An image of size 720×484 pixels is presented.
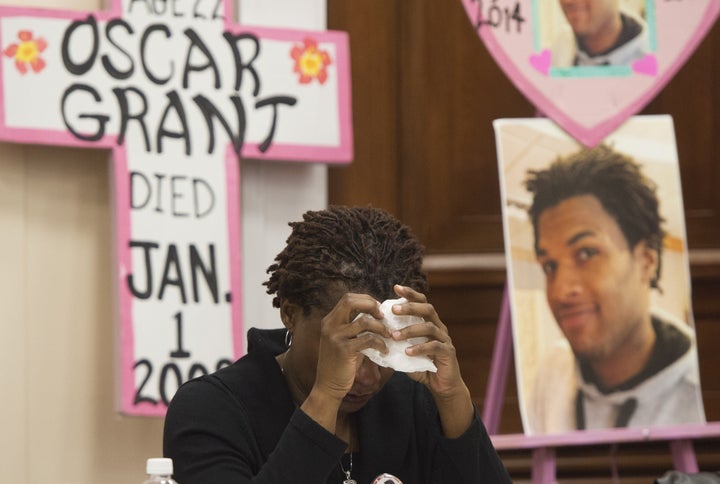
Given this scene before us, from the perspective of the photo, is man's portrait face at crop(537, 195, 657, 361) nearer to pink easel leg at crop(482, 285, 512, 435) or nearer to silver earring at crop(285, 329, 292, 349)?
pink easel leg at crop(482, 285, 512, 435)

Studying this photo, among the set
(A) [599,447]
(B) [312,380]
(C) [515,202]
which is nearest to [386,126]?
(C) [515,202]

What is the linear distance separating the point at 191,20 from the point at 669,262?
111 cm

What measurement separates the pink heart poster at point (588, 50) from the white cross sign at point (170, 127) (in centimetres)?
40

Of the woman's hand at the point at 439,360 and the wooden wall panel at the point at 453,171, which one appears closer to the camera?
the woman's hand at the point at 439,360

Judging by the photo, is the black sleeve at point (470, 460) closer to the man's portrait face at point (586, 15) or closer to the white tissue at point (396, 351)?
the white tissue at point (396, 351)

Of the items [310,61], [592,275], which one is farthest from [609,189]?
[310,61]

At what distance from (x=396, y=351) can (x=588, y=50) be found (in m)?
1.36

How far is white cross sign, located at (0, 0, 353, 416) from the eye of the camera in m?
2.40

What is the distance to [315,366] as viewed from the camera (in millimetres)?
1457

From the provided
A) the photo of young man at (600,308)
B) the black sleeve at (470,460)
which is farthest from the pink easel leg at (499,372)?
the black sleeve at (470,460)

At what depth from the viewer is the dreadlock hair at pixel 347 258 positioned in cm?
141

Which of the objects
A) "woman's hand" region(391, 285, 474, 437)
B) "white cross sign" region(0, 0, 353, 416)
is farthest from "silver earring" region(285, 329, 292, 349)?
"white cross sign" region(0, 0, 353, 416)

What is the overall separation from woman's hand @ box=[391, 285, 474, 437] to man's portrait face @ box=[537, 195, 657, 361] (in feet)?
3.16

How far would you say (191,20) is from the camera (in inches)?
98.2
